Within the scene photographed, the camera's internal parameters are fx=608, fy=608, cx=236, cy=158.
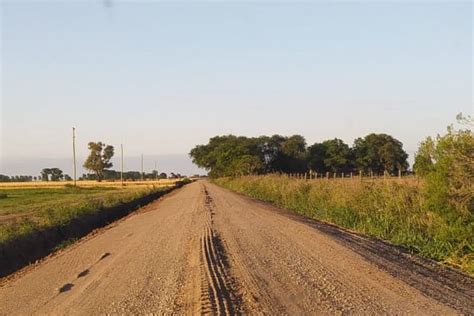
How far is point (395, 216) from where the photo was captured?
1909cm

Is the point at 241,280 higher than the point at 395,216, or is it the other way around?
the point at 395,216

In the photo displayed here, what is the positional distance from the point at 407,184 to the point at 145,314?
12.9 metres

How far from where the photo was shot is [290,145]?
433 feet

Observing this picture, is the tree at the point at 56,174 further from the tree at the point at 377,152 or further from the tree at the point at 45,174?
the tree at the point at 377,152

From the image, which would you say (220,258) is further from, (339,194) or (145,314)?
(339,194)

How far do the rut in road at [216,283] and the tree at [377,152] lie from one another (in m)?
81.7

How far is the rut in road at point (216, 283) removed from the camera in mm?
8148

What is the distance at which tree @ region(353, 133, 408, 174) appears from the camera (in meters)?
95.3

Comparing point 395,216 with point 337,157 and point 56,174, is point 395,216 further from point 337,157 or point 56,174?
point 56,174

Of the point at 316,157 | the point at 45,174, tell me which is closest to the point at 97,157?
the point at 45,174

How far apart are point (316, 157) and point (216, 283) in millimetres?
101828

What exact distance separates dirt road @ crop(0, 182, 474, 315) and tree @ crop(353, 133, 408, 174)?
80111 mm

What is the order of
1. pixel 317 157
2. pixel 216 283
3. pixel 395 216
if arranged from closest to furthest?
pixel 216 283, pixel 395 216, pixel 317 157

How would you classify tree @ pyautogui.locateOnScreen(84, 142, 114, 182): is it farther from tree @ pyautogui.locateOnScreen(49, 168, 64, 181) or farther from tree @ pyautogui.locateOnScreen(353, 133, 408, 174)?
tree @ pyautogui.locateOnScreen(353, 133, 408, 174)
